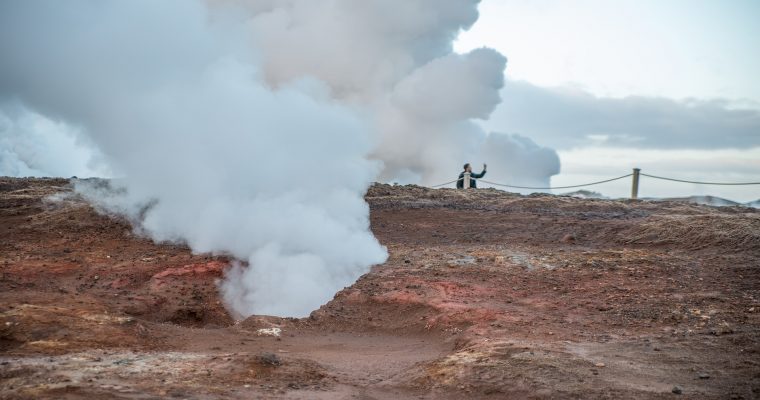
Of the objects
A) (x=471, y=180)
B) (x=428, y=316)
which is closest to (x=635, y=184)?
(x=471, y=180)

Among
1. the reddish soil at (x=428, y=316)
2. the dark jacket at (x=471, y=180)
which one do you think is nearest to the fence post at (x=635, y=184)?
the reddish soil at (x=428, y=316)

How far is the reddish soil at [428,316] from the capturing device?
6.48 m

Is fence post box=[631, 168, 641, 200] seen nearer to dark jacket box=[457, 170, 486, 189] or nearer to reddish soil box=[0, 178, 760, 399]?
reddish soil box=[0, 178, 760, 399]

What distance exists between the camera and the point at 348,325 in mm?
9523

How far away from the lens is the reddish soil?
21.2ft

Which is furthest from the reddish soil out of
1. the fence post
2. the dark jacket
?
the dark jacket

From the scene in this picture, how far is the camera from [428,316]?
9.34 metres

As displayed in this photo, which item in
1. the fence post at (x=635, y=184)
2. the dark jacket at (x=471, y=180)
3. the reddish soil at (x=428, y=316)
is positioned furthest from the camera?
the dark jacket at (x=471, y=180)

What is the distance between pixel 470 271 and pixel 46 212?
938 centimetres

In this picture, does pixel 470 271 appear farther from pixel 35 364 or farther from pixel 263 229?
pixel 35 364

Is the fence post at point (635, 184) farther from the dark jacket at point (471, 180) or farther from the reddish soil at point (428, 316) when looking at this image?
the dark jacket at point (471, 180)

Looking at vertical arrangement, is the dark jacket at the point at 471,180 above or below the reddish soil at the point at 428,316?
above

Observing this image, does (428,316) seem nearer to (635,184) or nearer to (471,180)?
(635,184)

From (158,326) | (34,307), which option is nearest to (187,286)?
(158,326)
